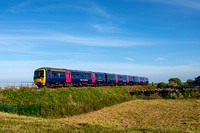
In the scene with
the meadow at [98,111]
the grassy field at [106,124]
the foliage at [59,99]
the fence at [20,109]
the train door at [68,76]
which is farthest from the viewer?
the train door at [68,76]

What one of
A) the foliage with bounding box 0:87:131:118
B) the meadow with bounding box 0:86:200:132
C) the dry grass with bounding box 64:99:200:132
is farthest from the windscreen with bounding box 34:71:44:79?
the dry grass with bounding box 64:99:200:132

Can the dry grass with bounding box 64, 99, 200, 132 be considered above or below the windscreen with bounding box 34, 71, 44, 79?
below

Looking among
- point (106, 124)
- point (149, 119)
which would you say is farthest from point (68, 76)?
point (106, 124)

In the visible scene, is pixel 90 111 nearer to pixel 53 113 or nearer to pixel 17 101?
pixel 53 113

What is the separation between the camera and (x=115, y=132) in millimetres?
10734

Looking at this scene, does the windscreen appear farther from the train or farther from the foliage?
the foliage

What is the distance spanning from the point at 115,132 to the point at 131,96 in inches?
1153

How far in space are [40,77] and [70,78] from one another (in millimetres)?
6126

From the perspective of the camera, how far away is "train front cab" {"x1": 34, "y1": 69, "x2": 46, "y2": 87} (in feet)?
101

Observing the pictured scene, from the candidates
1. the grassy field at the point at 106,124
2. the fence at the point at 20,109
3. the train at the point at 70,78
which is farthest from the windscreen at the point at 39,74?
the grassy field at the point at 106,124

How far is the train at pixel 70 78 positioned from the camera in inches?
1230

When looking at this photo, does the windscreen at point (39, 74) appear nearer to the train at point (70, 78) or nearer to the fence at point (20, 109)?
the train at point (70, 78)

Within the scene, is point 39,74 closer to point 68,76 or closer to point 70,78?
point 68,76

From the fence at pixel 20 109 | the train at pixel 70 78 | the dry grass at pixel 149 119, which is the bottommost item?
the dry grass at pixel 149 119
